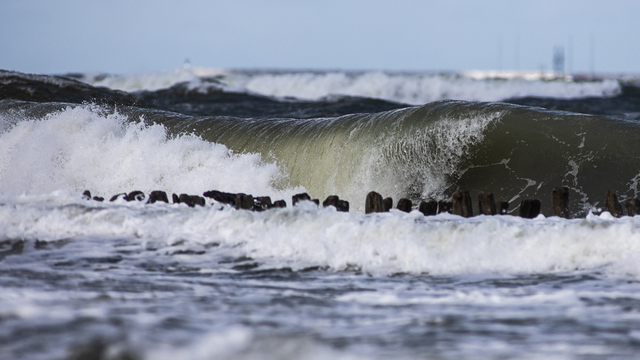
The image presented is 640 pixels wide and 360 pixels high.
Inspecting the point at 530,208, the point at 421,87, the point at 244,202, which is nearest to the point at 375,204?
the point at 244,202

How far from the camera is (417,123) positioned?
20.0 feet

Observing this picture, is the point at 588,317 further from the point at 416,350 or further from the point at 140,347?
the point at 140,347

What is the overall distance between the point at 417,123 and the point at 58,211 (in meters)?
3.44

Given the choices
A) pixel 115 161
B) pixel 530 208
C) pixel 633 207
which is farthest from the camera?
pixel 115 161

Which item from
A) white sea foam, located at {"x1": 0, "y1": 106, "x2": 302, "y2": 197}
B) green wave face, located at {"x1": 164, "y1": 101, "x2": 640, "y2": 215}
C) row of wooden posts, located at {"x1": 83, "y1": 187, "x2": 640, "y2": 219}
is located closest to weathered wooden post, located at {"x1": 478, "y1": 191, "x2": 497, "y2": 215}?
row of wooden posts, located at {"x1": 83, "y1": 187, "x2": 640, "y2": 219}

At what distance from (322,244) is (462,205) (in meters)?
1.07

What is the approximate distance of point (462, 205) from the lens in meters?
4.10

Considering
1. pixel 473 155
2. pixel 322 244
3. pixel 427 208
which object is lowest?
pixel 322 244

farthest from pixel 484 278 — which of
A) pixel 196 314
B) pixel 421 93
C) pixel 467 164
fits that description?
pixel 421 93

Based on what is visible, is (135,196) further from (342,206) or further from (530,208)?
(530,208)

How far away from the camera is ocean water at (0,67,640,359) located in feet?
7.29

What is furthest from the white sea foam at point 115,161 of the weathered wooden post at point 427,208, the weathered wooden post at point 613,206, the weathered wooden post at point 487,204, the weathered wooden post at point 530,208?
the weathered wooden post at point 613,206

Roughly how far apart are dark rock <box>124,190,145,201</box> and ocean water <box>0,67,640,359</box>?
11 centimetres

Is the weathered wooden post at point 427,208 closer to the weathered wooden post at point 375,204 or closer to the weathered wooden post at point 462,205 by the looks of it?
the weathered wooden post at point 462,205
